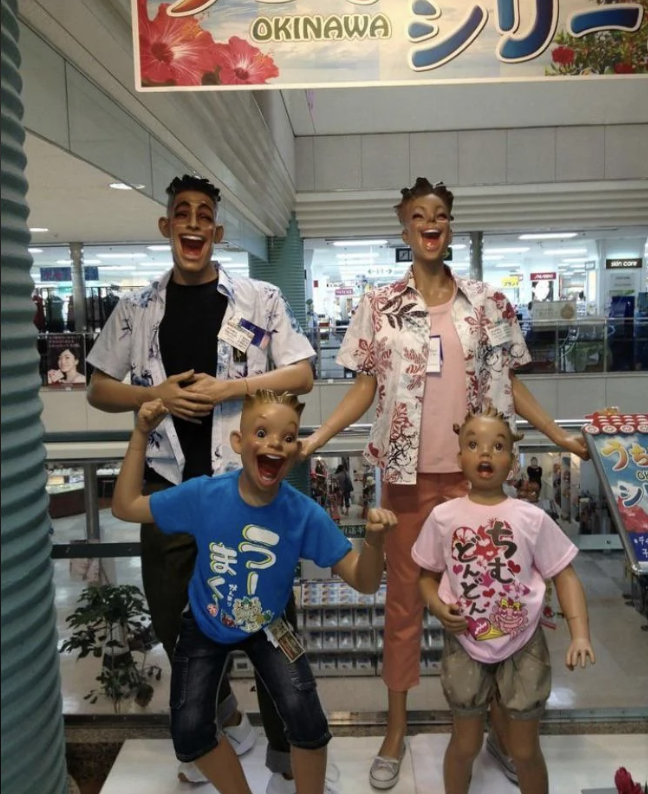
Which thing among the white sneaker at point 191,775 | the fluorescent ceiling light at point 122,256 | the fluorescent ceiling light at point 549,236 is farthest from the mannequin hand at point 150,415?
the fluorescent ceiling light at point 122,256

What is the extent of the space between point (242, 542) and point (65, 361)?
661 centimetres

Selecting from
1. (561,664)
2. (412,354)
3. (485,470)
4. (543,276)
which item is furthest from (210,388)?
(543,276)

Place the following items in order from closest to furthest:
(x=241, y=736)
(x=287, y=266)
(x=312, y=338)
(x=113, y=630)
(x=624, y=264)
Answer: (x=241, y=736), (x=113, y=630), (x=312, y=338), (x=287, y=266), (x=624, y=264)

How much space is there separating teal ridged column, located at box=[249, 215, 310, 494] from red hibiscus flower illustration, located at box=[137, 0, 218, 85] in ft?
23.0

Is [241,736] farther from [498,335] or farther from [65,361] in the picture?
[65,361]

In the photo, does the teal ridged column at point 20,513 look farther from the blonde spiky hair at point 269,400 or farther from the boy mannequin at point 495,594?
the boy mannequin at point 495,594

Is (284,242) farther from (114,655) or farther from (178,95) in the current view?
(114,655)

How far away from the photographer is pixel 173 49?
1714 mm

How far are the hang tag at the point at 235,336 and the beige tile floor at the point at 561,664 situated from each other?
887 mm

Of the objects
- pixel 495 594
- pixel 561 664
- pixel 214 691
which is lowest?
pixel 561 664

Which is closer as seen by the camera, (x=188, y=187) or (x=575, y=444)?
(x=188, y=187)

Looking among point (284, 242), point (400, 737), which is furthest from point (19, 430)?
point (284, 242)

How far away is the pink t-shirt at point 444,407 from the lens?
6.14 feet

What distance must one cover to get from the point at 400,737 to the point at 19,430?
1.51 metres
